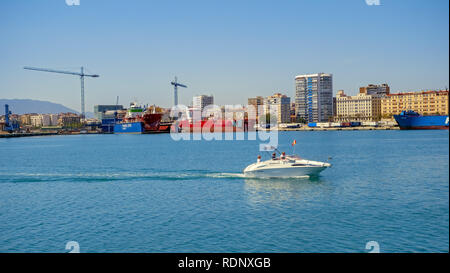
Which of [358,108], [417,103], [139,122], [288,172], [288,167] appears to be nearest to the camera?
[288,167]

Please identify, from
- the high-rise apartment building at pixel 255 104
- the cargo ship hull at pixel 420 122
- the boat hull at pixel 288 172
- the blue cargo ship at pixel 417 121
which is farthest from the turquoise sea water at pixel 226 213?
the high-rise apartment building at pixel 255 104

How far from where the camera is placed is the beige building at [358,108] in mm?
145375

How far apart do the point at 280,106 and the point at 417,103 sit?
55361 millimetres

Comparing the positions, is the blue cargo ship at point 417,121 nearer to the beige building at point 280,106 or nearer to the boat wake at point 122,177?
the beige building at point 280,106

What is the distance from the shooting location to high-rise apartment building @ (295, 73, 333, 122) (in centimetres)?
15600

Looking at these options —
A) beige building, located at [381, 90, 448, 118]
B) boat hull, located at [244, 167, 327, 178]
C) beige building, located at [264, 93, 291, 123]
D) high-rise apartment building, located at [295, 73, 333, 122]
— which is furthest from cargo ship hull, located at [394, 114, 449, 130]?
boat hull, located at [244, 167, 327, 178]

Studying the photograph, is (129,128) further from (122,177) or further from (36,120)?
(36,120)

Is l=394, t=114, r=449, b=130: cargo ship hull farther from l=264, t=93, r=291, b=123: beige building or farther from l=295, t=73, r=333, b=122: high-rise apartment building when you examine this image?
l=264, t=93, r=291, b=123: beige building

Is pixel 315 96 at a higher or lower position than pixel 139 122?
higher

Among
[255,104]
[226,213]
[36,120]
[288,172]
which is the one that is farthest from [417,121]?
[36,120]

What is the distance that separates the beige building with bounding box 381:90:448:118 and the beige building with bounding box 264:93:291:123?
134ft

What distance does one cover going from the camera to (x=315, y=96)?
157125mm
